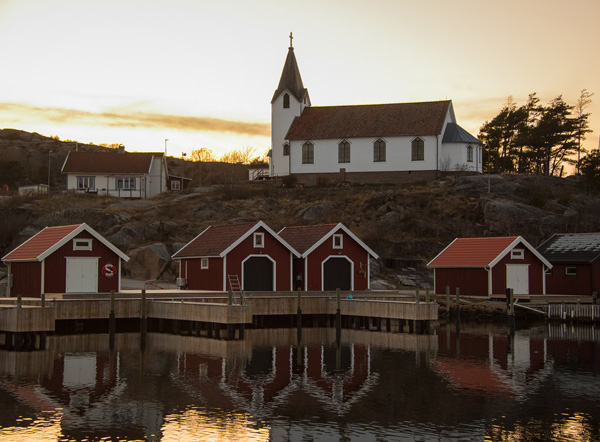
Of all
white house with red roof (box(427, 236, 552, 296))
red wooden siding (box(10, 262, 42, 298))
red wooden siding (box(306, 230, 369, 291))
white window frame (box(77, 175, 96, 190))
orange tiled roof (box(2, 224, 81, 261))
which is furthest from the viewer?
white window frame (box(77, 175, 96, 190))

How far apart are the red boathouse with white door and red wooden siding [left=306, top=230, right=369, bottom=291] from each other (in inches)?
55.5

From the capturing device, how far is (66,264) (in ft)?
148

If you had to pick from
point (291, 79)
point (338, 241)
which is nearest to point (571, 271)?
point (338, 241)

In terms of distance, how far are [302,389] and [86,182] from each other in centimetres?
6338

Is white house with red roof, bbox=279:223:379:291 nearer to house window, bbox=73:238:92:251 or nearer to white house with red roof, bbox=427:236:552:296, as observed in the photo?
white house with red roof, bbox=427:236:552:296

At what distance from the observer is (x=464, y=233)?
232 ft

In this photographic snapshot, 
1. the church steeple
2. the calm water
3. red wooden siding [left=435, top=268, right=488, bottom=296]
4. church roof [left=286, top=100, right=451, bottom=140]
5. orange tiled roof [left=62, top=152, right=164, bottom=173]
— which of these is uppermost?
the church steeple

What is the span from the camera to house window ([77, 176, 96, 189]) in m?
85.7

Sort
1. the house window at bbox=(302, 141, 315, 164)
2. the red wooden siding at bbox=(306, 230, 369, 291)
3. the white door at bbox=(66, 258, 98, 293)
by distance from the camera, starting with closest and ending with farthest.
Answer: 1. the white door at bbox=(66, 258, 98, 293)
2. the red wooden siding at bbox=(306, 230, 369, 291)
3. the house window at bbox=(302, 141, 315, 164)

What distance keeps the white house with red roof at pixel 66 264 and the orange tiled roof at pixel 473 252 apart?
2047cm

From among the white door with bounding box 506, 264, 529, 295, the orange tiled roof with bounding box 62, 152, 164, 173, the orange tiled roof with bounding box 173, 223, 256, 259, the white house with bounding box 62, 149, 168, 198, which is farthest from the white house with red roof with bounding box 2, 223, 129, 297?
the orange tiled roof with bounding box 62, 152, 164, 173

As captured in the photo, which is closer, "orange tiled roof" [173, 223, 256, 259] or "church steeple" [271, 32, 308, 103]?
"orange tiled roof" [173, 223, 256, 259]

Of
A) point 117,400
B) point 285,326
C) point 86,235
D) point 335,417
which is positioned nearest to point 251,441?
point 335,417

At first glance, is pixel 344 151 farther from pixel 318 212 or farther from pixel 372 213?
pixel 372 213
